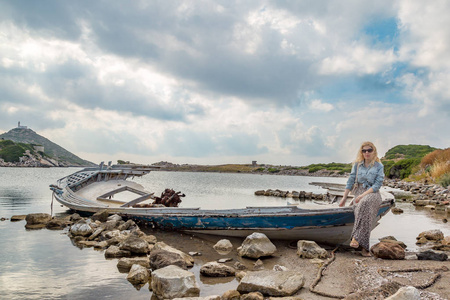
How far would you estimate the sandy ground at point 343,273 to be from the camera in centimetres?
552

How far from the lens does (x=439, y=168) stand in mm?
31250

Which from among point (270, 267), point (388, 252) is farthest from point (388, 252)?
point (270, 267)

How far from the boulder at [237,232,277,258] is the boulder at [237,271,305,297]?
84.6 inches

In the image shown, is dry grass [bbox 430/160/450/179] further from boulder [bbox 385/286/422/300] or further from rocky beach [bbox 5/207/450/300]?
boulder [bbox 385/286/422/300]

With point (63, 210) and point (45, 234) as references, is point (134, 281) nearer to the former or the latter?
point (45, 234)

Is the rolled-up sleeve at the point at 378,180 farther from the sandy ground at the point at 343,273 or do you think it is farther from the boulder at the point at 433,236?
the boulder at the point at 433,236

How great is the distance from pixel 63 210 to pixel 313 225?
47.6ft

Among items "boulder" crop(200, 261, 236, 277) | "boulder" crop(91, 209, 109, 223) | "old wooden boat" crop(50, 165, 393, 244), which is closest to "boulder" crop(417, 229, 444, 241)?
"old wooden boat" crop(50, 165, 393, 244)

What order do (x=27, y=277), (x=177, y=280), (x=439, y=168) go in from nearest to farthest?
(x=177, y=280)
(x=27, y=277)
(x=439, y=168)

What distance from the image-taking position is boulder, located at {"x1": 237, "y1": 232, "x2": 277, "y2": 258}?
820 cm

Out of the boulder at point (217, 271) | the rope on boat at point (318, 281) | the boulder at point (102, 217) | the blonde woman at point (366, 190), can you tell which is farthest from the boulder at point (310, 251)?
the boulder at point (102, 217)

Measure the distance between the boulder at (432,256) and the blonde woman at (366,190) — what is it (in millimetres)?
1088

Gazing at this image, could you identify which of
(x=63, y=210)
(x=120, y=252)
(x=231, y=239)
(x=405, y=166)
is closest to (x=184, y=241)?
(x=231, y=239)

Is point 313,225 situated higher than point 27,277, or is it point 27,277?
point 313,225
